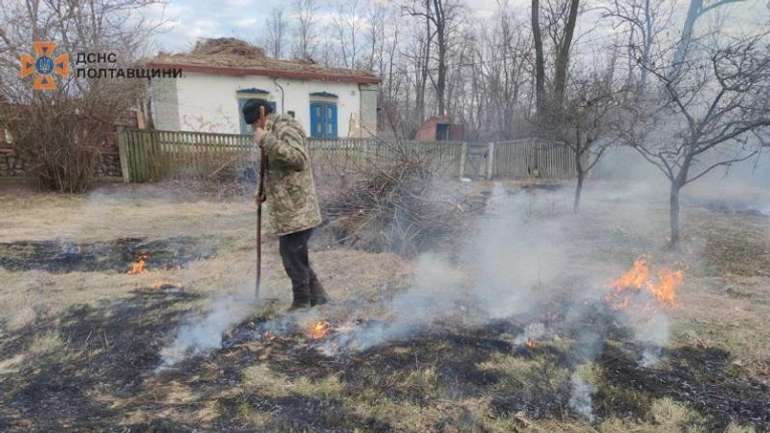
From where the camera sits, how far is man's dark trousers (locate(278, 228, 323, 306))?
363cm

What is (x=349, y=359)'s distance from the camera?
3.05m

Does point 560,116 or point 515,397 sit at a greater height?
point 560,116

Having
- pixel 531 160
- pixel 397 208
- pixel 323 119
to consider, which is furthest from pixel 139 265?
pixel 531 160

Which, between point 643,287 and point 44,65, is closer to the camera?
point 643,287

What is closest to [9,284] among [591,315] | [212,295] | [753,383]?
[212,295]

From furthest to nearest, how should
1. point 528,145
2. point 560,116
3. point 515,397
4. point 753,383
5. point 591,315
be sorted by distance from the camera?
point 528,145
point 560,116
point 591,315
point 753,383
point 515,397

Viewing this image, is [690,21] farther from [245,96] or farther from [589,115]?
[245,96]

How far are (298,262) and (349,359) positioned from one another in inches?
39.3

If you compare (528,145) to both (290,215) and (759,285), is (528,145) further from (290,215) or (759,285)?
(290,215)

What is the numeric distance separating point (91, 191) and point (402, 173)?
→ 299 inches

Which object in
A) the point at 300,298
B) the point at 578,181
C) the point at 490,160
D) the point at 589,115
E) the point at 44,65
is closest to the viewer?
the point at 300,298

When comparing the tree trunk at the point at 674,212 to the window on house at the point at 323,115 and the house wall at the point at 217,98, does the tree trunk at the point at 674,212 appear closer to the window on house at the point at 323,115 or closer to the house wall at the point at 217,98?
the window on house at the point at 323,115

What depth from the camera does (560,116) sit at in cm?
920

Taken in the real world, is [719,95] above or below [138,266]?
above
